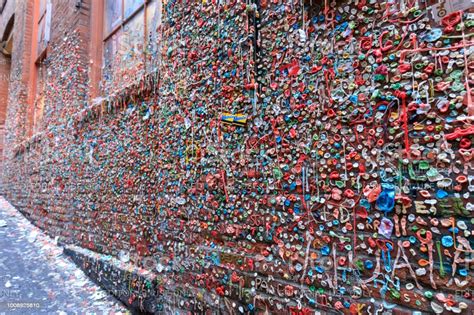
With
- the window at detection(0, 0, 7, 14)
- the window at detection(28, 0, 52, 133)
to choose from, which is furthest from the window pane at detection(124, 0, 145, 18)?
the window at detection(0, 0, 7, 14)

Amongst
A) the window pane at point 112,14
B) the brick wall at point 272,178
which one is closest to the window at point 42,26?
the window pane at point 112,14

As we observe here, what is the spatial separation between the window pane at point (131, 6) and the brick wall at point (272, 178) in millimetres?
1026

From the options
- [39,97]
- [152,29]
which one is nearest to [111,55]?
[152,29]

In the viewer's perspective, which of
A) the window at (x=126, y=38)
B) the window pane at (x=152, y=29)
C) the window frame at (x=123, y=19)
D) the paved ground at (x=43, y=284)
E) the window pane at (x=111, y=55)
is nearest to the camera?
the paved ground at (x=43, y=284)

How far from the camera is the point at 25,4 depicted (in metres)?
7.07

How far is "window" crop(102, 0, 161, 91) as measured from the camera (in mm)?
3322

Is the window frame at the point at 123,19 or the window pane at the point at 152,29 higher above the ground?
the window frame at the point at 123,19

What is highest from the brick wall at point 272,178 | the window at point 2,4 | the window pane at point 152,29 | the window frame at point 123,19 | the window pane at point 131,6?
the window at point 2,4

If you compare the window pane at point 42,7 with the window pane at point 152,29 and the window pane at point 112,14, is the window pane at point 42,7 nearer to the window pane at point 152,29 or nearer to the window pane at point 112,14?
the window pane at point 112,14

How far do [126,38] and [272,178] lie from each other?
296cm

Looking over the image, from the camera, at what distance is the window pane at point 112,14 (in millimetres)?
3894

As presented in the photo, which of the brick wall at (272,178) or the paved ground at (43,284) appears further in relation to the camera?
the paved ground at (43,284)

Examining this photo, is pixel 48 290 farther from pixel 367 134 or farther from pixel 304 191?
pixel 367 134

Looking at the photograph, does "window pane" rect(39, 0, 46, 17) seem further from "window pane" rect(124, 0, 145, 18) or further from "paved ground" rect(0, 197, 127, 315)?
"paved ground" rect(0, 197, 127, 315)
